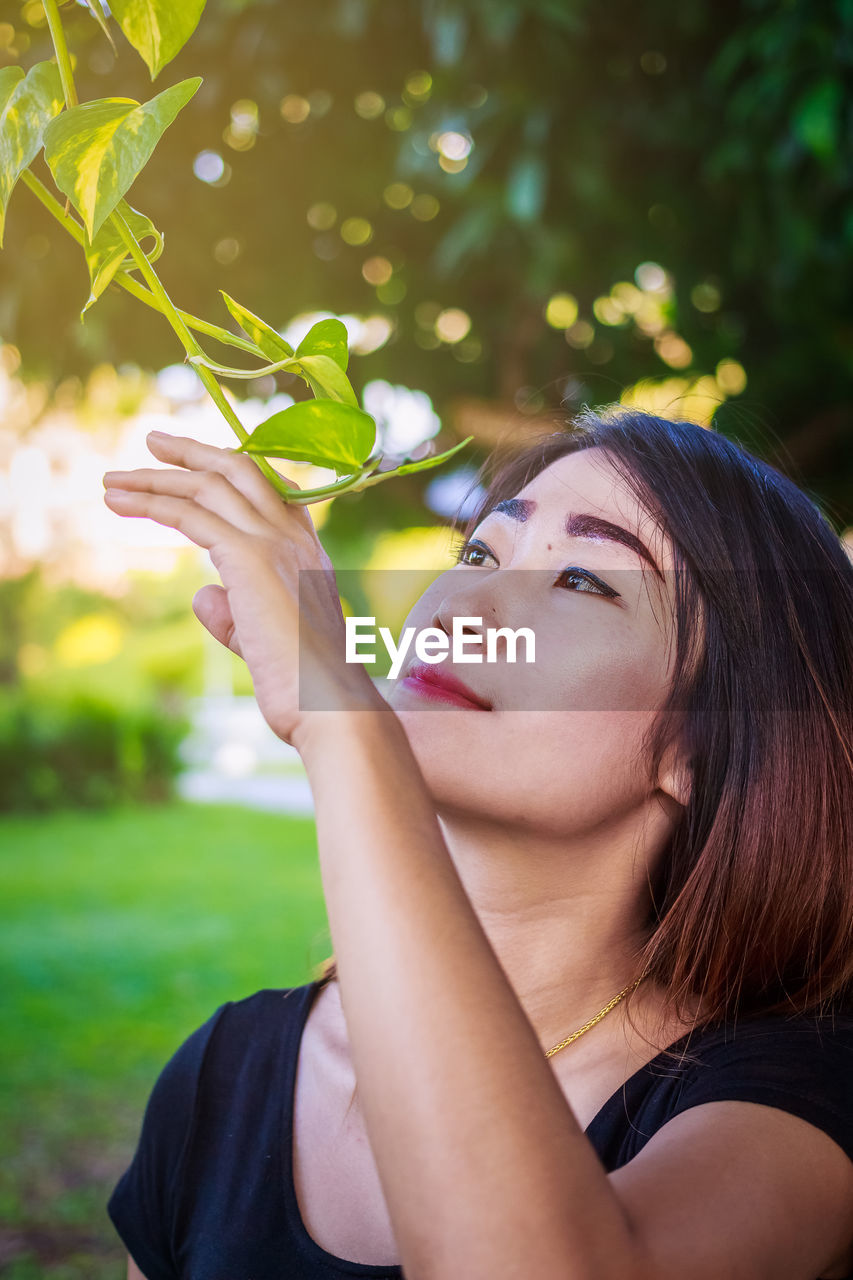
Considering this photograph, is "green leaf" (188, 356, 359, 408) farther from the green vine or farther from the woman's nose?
the woman's nose

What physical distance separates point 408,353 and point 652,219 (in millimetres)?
830

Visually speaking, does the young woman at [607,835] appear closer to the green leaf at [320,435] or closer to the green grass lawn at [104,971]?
the green leaf at [320,435]

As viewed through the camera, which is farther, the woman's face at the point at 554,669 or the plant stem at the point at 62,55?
the woman's face at the point at 554,669

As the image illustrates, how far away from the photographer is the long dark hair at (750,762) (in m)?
1.23

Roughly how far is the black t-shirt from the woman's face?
290mm

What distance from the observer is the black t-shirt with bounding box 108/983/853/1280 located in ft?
3.39

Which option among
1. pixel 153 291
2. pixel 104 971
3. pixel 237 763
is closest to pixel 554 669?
pixel 153 291

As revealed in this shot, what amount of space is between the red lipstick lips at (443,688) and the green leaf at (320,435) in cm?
41

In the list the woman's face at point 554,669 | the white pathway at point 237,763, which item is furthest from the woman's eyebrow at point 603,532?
the white pathway at point 237,763

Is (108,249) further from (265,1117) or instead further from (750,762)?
(265,1117)

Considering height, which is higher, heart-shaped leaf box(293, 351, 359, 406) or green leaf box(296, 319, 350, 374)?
green leaf box(296, 319, 350, 374)

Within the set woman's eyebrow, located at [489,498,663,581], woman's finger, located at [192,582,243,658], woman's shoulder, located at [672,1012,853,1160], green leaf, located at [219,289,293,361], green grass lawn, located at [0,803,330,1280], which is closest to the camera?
green leaf, located at [219,289,293,361]

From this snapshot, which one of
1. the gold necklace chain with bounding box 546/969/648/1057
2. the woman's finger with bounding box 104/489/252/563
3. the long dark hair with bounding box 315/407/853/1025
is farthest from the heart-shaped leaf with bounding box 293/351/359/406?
the gold necklace chain with bounding box 546/969/648/1057

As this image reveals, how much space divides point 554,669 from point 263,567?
0.46 metres
